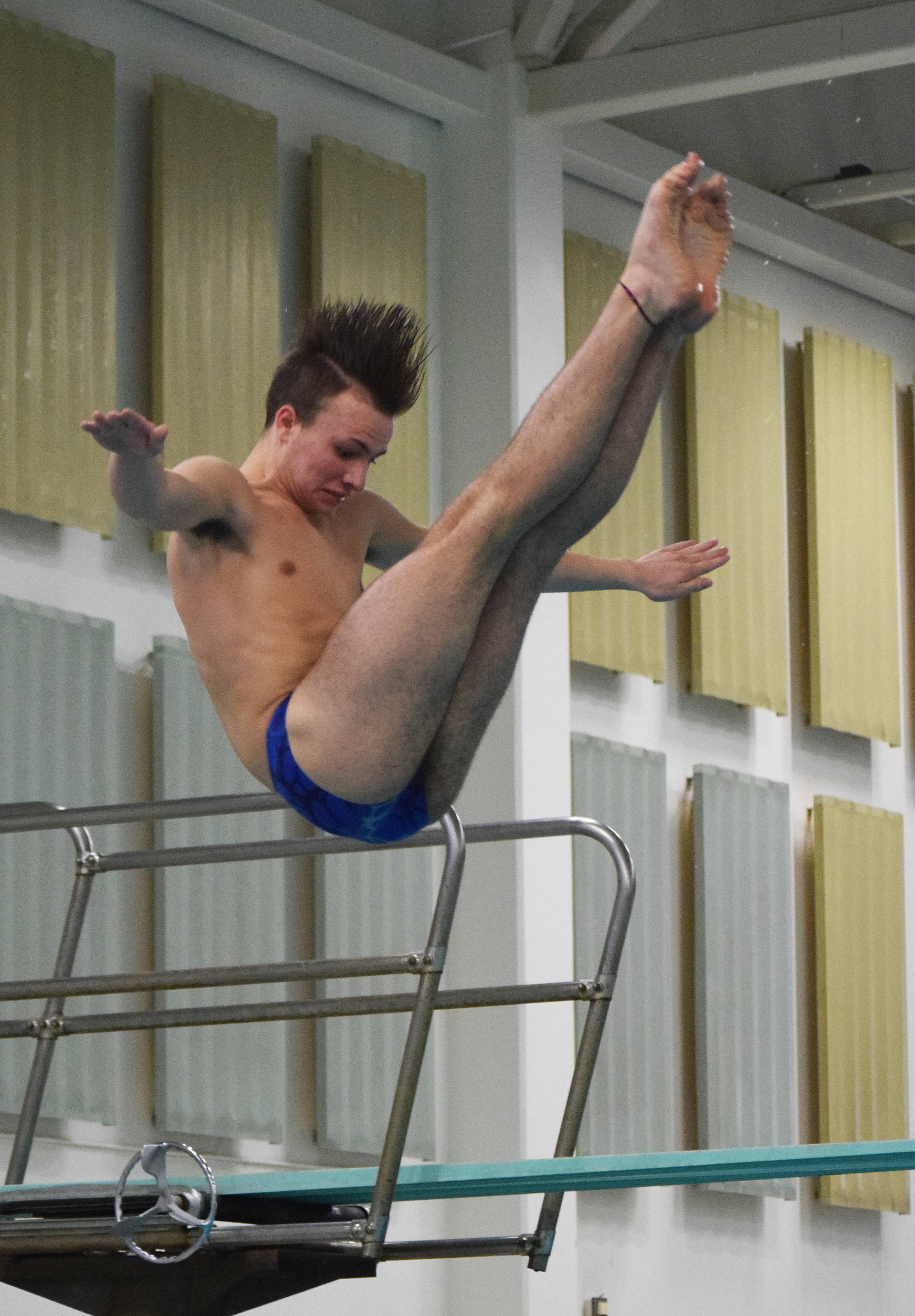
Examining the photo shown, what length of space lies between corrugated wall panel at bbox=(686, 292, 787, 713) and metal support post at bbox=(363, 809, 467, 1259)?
491cm

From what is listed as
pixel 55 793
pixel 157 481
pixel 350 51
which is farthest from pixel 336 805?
pixel 350 51

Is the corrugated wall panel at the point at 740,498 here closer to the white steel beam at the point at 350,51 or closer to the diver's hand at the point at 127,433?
the white steel beam at the point at 350,51

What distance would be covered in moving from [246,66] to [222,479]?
13.5ft

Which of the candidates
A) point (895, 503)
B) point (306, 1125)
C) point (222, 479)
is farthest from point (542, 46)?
point (222, 479)

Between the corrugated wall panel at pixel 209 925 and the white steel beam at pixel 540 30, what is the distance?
2.66 metres

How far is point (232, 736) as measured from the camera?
329 centimetres

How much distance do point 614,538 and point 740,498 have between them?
816mm

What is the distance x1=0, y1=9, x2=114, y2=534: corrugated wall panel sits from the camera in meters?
5.90

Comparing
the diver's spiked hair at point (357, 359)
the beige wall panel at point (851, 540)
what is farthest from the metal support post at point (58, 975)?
the beige wall panel at point (851, 540)

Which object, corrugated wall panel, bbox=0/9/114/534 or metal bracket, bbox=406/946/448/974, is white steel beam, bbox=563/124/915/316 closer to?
corrugated wall panel, bbox=0/9/114/534

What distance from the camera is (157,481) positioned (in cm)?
292

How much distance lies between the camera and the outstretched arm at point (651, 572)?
11.9 feet

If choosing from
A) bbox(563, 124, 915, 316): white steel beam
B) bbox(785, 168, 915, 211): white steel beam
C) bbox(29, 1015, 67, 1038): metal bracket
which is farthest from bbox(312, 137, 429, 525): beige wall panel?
bbox(29, 1015, 67, 1038): metal bracket

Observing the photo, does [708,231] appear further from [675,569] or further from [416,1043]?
[416,1043]
